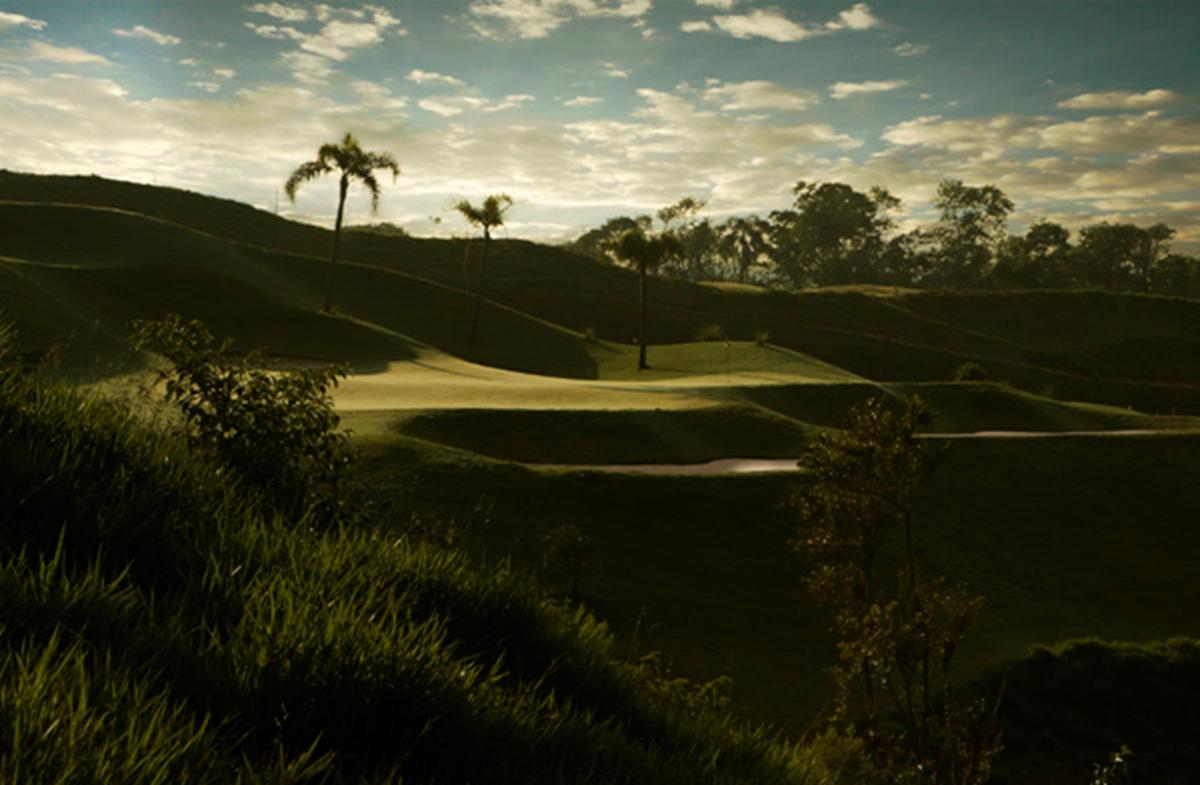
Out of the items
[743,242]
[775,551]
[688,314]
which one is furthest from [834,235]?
[775,551]

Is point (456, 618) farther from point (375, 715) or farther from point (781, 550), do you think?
point (781, 550)

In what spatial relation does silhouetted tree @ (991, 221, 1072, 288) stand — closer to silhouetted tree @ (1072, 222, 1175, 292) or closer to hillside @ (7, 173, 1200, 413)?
silhouetted tree @ (1072, 222, 1175, 292)

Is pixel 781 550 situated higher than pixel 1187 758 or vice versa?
pixel 781 550

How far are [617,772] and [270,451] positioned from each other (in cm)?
662

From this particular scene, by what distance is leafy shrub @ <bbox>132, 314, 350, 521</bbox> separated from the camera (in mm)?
10352

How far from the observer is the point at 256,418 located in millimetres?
11094

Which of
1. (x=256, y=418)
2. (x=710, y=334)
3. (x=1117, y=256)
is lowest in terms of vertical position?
(x=710, y=334)

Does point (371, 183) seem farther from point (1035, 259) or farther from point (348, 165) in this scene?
point (1035, 259)

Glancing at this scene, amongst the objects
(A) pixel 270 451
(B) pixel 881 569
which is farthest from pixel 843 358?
(A) pixel 270 451

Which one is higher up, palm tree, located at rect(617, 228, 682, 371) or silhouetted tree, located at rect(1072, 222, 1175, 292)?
silhouetted tree, located at rect(1072, 222, 1175, 292)

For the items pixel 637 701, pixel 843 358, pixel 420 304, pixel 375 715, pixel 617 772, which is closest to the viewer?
pixel 375 715

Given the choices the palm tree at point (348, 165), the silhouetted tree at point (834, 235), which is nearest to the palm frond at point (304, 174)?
the palm tree at point (348, 165)

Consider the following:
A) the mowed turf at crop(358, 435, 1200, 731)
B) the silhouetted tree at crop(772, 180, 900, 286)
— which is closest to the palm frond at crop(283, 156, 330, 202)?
the mowed turf at crop(358, 435, 1200, 731)

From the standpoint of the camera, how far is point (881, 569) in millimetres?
27156
